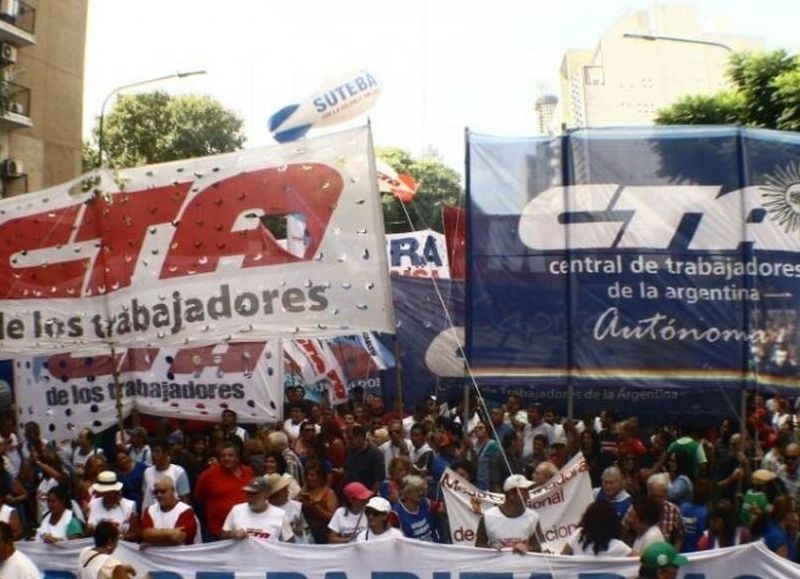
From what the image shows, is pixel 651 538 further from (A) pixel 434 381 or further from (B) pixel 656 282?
(A) pixel 434 381

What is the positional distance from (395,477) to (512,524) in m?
1.60

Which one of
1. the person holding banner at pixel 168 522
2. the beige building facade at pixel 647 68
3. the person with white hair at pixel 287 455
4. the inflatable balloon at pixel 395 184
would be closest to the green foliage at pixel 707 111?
the inflatable balloon at pixel 395 184

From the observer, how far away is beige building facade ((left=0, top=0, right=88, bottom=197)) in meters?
30.0

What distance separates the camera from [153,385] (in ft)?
39.2

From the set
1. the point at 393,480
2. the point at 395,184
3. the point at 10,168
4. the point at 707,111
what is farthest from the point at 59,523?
the point at 10,168

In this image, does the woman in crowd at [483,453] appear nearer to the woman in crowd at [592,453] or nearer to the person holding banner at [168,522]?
the woman in crowd at [592,453]

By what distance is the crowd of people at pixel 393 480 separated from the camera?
7625 millimetres

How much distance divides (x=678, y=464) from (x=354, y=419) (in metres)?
4.51

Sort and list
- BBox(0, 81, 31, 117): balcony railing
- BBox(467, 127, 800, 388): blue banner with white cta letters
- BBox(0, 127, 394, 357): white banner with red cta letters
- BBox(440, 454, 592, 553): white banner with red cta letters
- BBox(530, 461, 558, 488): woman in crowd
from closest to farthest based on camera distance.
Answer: BBox(440, 454, 592, 553): white banner with red cta letters → BBox(530, 461, 558, 488): woman in crowd → BBox(0, 127, 394, 357): white banner with red cta letters → BBox(467, 127, 800, 388): blue banner with white cta letters → BBox(0, 81, 31, 117): balcony railing

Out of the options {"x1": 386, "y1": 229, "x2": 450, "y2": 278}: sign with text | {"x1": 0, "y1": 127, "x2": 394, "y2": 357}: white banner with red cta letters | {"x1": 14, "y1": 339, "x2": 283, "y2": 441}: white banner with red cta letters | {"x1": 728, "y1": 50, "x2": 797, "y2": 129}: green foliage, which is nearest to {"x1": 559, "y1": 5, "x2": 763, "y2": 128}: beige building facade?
{"x1": 728, "y1": 50, "x2": 797, "y2": 129}: green foliage

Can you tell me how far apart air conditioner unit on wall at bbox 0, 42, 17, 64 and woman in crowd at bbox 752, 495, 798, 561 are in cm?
2675

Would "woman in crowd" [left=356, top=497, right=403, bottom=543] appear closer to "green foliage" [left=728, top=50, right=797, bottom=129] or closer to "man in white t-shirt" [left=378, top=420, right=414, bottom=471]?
"man in white t-shirt" [left=378, top=420, right=414, bottom=471]

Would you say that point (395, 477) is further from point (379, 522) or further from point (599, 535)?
point (599, 535)

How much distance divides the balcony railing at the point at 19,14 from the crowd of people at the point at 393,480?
63.8ft
